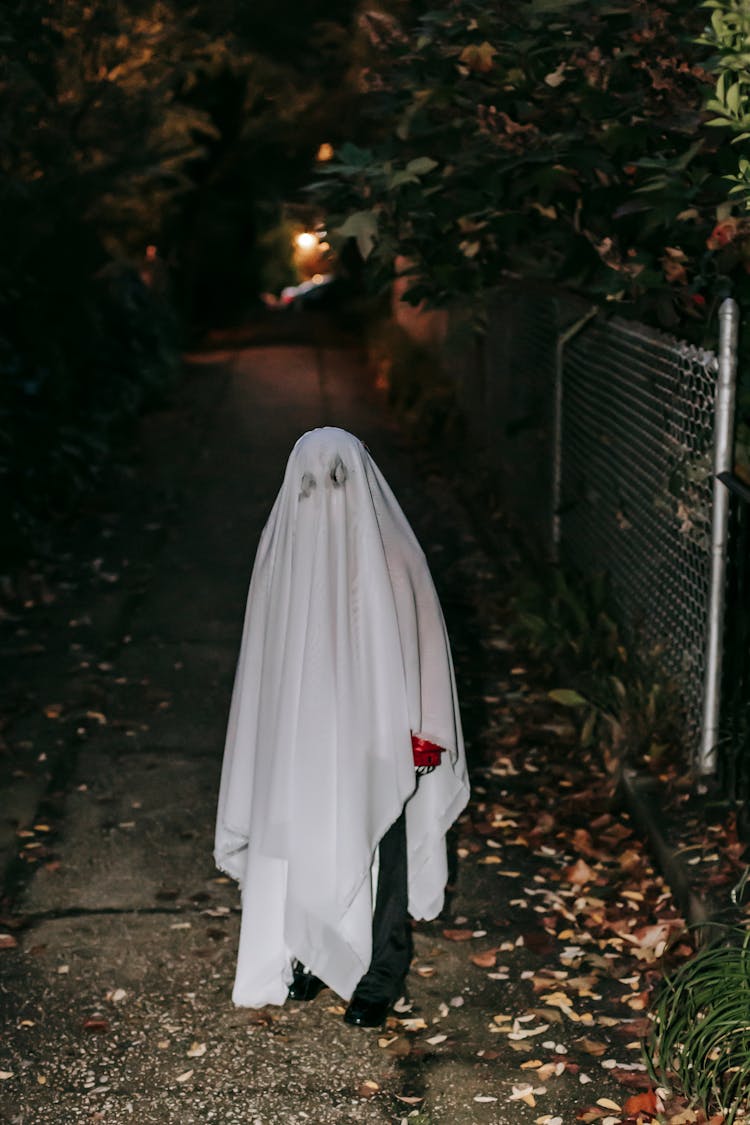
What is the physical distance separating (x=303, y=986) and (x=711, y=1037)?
1.39m

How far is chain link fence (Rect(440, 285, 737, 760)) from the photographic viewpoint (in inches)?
240

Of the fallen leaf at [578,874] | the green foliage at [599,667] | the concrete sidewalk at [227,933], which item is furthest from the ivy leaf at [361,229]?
the fallen leaf at [578,874]

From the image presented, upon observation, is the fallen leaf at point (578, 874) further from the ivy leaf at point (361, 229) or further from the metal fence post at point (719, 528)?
the ivy leaf at point (361, 229)

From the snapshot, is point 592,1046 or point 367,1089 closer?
point 367,1089

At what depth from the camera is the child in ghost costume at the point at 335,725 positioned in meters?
4.32

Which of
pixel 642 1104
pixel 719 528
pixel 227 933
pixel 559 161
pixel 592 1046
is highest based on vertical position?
pixel 559 161

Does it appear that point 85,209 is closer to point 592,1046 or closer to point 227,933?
point 227,933

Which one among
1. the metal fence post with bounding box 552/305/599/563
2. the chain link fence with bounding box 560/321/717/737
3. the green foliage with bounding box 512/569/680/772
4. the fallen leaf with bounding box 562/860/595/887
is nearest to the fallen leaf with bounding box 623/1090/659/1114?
the fallen leaf with bounding box 562/860/595/887

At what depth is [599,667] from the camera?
7523 millimetres

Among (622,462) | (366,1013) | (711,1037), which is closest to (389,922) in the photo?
(366,1013)

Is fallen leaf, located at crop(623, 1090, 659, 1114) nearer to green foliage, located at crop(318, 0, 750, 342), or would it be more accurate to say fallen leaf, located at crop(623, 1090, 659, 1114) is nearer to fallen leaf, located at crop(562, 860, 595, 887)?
fallen leaf, located at crop(562, 860, 595, 887)

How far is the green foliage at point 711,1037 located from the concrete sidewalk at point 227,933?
0.17 meters

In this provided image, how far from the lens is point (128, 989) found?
488cm

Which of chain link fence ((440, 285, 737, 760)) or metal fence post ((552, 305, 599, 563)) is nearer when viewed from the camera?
chain link fence ((440, 285, 737, 760))
